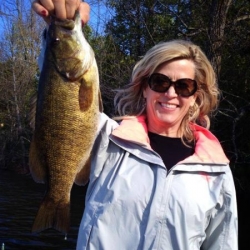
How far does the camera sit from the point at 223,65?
572 inches

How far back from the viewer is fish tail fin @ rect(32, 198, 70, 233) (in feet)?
8.05

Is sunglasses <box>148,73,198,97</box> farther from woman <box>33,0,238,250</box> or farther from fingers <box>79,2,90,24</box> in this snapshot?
fingers <box>79,2,90,24</box>

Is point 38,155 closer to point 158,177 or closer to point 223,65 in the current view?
point 158,177

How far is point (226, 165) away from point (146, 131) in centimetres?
54

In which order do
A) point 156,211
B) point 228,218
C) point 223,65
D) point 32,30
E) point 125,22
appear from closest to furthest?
point 156,211 < point 228,218 < point 223,65 < point 125,22 < point 32,30

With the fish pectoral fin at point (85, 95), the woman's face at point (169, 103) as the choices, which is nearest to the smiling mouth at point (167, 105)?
the woman's face at point (169, 103)

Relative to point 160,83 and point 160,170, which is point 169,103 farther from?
point 160,170

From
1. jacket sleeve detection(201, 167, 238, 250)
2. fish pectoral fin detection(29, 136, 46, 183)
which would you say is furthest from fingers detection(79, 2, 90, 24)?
jacket sleeve detection(201, 167, 238, 250)

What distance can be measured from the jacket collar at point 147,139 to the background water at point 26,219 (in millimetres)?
8934

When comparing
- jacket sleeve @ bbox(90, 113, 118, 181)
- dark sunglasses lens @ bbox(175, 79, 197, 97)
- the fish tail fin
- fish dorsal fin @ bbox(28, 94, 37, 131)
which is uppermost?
dark sunglasses lens @ bbox(175, 79, 197, 97)

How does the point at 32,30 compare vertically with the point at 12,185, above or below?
above

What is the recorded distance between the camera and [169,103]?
104 inches

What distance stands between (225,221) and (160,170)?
528 mm

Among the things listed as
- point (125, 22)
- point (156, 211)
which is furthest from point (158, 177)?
point (125, 22)
